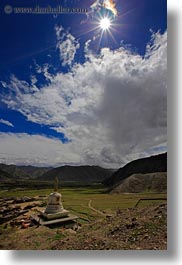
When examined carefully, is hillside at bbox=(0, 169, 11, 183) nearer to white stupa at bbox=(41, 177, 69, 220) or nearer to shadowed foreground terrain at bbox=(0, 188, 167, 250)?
shadowed foreground terrain at bbox=(0, 188, 167, 250)

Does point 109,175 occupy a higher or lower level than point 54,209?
higher

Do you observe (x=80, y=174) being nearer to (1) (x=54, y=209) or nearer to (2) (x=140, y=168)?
(1) (x=54, y=209)

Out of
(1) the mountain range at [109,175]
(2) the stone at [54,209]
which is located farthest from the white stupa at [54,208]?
(1) the mountain range at [109,175]

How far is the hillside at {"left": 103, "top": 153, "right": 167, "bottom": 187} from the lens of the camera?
262 cm

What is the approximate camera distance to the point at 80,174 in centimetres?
268

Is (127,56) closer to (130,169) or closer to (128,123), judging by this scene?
(128,123)

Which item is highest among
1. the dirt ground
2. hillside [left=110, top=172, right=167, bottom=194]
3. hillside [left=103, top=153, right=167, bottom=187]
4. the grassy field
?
hillside [left=103, top=153, right=167, bottom=187]

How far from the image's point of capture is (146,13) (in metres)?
2.65

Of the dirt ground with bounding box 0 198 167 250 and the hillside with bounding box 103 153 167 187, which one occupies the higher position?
the hillside with bounding box 103 153 167 187

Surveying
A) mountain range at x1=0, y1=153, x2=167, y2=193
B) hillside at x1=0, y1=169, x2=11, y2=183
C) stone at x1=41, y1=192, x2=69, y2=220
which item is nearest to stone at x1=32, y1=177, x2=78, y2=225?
stone at x1=41, y1=192, x2=69, y2=220

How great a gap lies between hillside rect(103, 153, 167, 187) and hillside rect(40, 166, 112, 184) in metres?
0.07

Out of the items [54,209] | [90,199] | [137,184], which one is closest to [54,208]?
[54,209]

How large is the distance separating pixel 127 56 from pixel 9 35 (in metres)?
0.96

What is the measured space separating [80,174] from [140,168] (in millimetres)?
492
